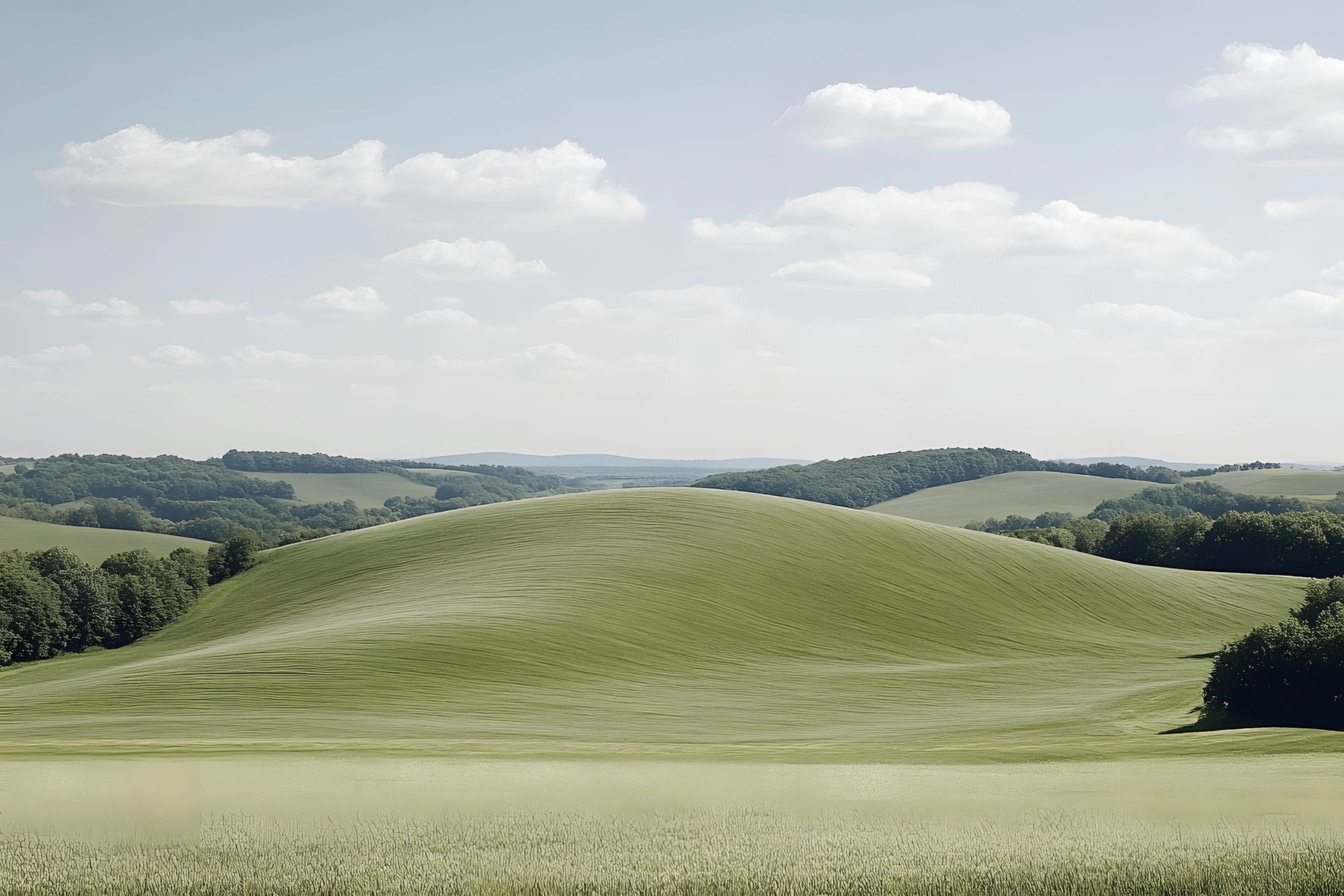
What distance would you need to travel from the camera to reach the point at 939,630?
56.4 metres

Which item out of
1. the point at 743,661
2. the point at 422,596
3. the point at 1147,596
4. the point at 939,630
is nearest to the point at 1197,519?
the point at 1147,596

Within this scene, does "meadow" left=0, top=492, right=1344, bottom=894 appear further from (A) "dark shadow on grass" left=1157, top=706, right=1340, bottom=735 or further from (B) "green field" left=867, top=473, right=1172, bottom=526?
(B) "green field" left=867, top=473, right=1172, bottom=526

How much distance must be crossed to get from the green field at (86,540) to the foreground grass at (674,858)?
319 ft

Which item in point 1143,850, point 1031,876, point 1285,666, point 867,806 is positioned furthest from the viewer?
point 1285,666

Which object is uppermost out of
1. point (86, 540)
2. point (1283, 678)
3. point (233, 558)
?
point (233, 558)

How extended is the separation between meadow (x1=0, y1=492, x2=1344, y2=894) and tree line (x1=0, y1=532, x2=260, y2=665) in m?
2.44

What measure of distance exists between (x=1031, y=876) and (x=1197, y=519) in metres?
96.8

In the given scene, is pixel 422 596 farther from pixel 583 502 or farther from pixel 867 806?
pixel 867 806

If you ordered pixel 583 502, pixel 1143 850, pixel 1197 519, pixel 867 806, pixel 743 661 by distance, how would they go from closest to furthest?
pixel 1143 850 < pixel 867 806 < pixel 743 661 < pixel 583 502 < pixel 1197 519

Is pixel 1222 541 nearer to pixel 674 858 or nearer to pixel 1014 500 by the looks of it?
pixel 1014 500

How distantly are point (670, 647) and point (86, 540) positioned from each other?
89036mm

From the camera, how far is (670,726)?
3306 cm

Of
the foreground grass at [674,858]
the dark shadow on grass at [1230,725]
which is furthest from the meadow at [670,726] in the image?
the dark shadow on grass at [1230,725]

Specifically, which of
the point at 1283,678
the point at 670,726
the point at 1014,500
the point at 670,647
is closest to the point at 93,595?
the point at 670,647
